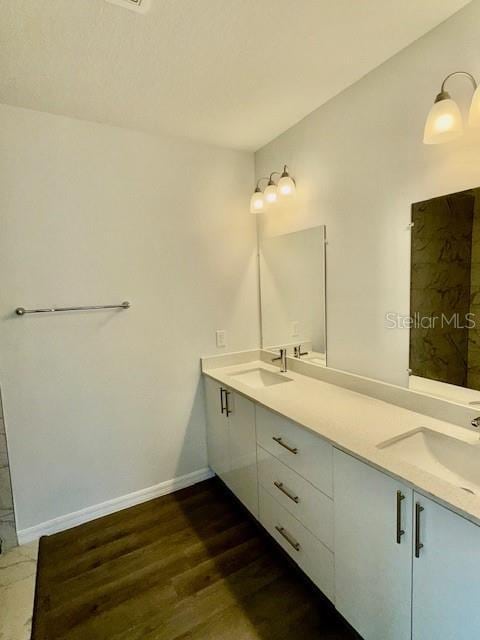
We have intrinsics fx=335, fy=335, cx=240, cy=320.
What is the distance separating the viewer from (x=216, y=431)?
2.36 meters

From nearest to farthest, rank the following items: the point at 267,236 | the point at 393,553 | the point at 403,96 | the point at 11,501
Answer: the point at 393,553 < the point at 403,96 < the point at 11,501 < the point at 267,236

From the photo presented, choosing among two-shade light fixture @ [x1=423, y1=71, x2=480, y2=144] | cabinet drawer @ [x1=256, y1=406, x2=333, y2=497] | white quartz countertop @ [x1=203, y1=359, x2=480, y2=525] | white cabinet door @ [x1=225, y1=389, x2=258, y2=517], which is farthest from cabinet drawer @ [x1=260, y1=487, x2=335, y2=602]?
two-shade light fixture @ [x1=423, y1=71, x2=480, y2=144]

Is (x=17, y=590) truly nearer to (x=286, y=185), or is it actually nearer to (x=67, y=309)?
(x=67, y=309)

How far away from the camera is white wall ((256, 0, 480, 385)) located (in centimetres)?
136

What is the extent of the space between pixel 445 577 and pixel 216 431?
1.59 m

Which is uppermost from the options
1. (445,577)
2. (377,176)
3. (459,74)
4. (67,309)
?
(459,74)

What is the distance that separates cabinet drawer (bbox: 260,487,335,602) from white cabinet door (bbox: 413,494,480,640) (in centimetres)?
40

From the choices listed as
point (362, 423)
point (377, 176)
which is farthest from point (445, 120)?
point (362, 423)

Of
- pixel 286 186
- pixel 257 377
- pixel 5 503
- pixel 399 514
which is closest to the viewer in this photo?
pixel 399 514

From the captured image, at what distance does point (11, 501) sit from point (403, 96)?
2904 millimetres

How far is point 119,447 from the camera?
2.20 m

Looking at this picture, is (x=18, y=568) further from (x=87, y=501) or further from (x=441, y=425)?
(x=441, y=425)

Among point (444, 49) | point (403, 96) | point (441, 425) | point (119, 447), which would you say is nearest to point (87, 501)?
point (119, 447)

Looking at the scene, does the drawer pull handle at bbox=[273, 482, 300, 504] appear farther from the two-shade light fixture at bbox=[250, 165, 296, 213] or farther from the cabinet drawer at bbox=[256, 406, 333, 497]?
the two-shade light fixture at bbox=[250, 165, 296, 213]
